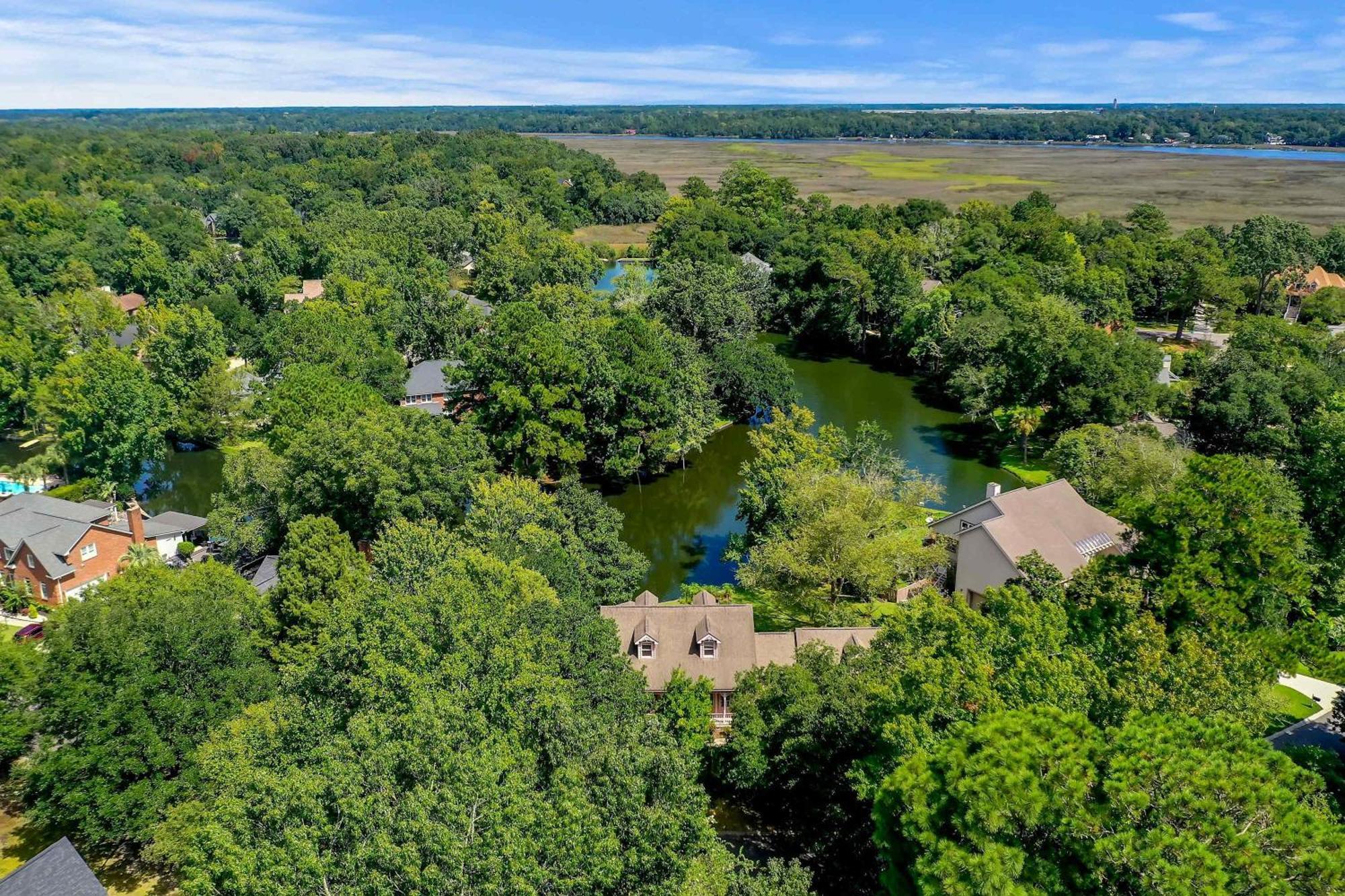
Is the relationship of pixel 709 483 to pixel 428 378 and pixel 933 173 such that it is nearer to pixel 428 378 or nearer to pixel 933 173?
pixel 428 378

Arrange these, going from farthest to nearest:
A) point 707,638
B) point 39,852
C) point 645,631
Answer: point 645,631 < point 707,638 < point 39,852

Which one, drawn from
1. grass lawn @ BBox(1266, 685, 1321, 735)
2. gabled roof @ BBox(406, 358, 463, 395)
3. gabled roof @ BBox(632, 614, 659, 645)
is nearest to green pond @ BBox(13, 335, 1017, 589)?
gabled roof @ BBox(632, 614, 659, 645)

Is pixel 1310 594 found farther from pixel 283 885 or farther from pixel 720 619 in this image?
pixel 283 885

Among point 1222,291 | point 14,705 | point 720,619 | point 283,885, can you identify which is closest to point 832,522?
point 720,619

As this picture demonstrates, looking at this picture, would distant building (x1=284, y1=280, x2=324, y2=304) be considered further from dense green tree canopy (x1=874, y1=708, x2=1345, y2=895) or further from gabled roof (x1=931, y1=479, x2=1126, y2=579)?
dense green tree canopy (x1=874, y1=708, x2=1345, y2=895)

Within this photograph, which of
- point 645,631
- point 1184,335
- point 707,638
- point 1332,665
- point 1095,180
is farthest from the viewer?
point 1095,180

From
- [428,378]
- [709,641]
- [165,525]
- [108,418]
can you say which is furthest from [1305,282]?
[108,418]

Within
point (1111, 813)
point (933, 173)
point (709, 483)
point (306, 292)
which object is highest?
point (933, 173)
